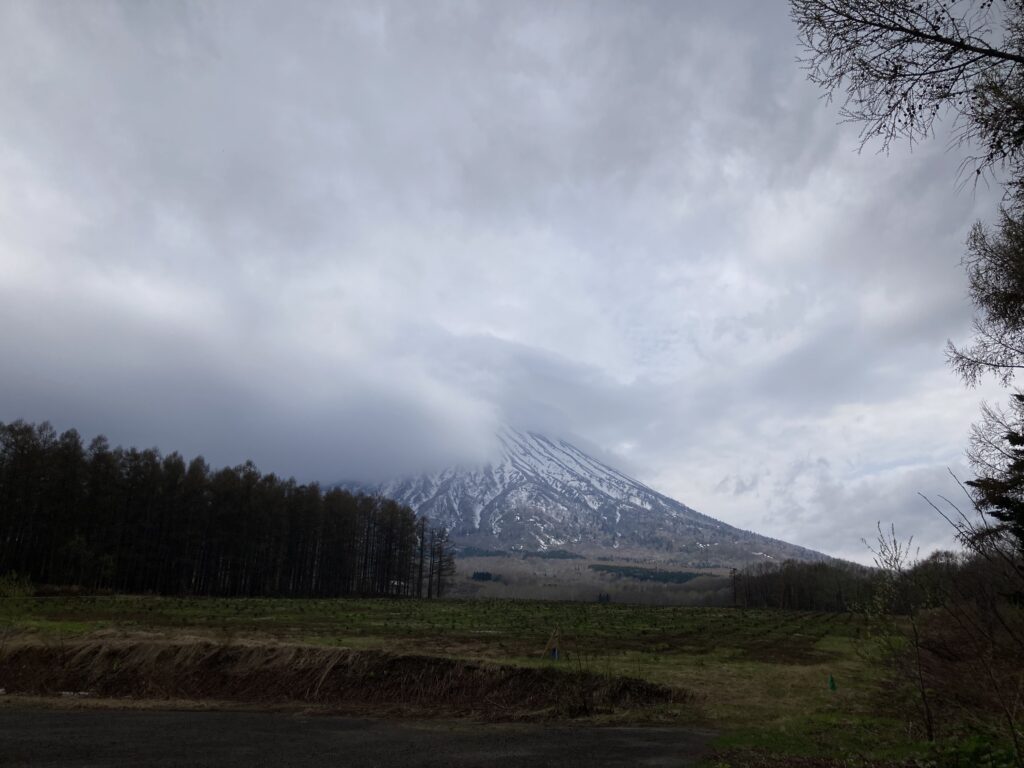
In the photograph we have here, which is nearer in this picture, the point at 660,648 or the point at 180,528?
the point at 660,648

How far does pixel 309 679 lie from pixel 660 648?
2042 cm

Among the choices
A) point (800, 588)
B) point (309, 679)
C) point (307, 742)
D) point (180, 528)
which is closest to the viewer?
point (307, 742)

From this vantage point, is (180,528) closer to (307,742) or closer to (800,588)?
(307,742)

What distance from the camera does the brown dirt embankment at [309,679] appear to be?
19125 mm

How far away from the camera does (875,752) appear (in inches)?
443

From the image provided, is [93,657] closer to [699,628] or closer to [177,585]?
[699,628]

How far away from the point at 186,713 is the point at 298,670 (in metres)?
4.31

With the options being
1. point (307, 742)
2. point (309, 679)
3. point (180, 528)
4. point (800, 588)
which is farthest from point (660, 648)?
point (800, 588)

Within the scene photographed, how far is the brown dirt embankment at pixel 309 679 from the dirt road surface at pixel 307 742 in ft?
9.12

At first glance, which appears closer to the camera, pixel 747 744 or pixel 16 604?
pixel 747 744

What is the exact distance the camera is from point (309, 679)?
66.1ft

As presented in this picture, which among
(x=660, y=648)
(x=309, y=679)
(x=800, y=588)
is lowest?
(x=800, y=588)

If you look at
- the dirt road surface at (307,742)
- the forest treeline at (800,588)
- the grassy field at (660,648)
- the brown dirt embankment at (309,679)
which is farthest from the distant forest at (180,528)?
the forest treeline at (800,588)

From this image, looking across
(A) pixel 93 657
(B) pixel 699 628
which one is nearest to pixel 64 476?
(A) pixel 93 657
